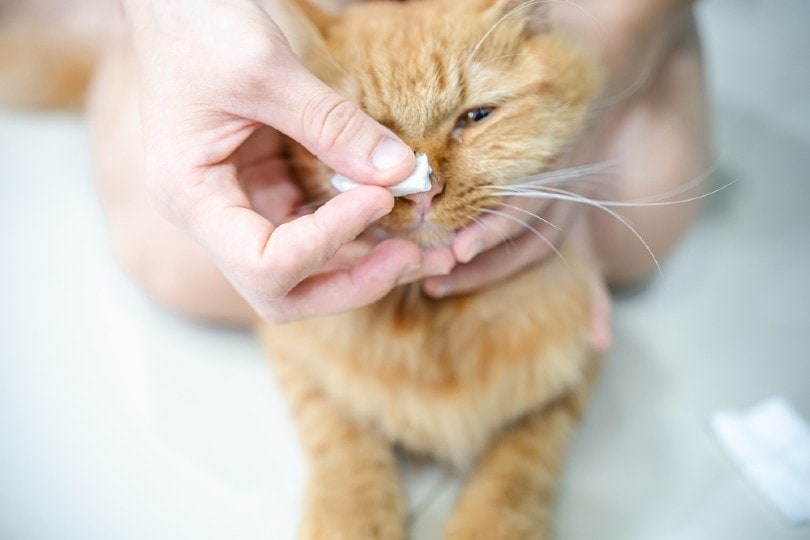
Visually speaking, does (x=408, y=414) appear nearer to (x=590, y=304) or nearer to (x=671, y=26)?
(x=590, y=304)

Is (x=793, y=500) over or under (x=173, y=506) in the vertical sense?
under

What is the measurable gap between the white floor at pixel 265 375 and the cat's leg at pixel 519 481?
76mm

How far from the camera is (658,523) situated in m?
1.07

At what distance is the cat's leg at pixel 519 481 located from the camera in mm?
963

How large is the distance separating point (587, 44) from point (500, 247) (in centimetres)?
34

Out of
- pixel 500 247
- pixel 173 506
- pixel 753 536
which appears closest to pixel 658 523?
pixel 753 536

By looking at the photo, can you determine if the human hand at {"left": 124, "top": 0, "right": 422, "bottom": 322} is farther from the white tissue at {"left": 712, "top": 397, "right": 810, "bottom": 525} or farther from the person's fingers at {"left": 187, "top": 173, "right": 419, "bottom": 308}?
the white tissue at {"left": 712, "top": 397, "right": 810, "bottom": 525}

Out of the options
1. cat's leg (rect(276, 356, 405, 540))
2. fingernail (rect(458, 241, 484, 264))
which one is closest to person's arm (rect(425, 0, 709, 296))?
fingernail (rect(458, 241, 484, 264))

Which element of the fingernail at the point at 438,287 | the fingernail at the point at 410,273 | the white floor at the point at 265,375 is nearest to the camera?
the fingernail at the point at 410,273

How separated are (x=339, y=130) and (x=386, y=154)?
57 mm

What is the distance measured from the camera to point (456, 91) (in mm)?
777

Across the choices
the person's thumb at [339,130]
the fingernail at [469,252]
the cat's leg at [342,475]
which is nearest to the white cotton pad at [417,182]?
the person's thumb at [339,130]

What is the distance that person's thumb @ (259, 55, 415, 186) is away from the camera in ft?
2.22

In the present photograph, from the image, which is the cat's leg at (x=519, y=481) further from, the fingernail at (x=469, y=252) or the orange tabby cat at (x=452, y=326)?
the fingernail at (x=469, y=252)
